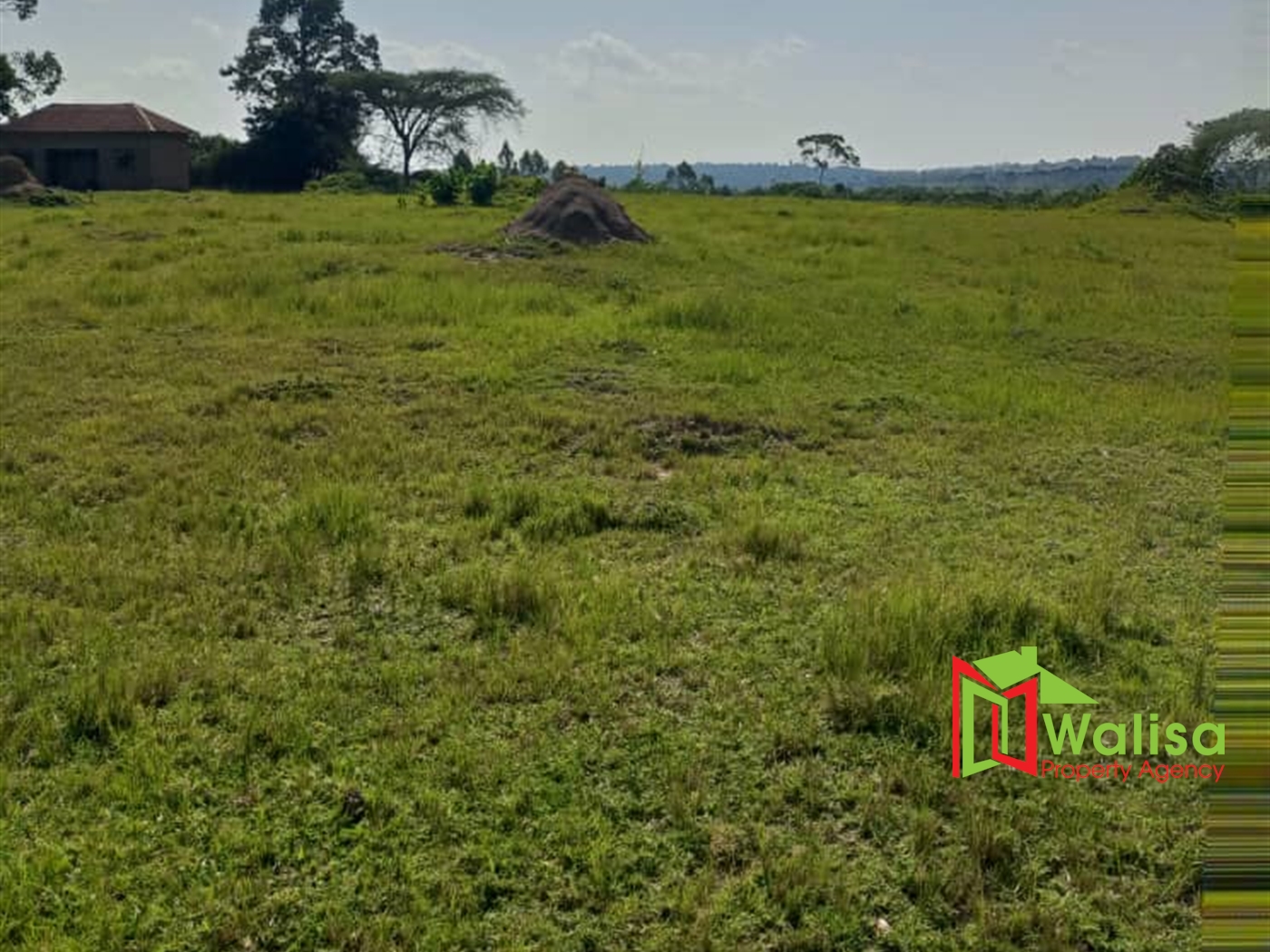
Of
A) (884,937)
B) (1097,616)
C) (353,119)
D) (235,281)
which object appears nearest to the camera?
(884,937)

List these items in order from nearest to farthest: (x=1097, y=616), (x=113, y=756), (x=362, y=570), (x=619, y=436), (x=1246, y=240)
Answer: (x=1246, y=240), (x=113, y=756), (x=1097, y=616), (x=362, y=570), (x=619, y=436)

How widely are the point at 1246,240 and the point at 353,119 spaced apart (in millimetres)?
41256

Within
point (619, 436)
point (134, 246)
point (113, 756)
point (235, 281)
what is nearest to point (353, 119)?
point (134, 246)

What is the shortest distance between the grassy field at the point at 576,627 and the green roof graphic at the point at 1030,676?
0.07m

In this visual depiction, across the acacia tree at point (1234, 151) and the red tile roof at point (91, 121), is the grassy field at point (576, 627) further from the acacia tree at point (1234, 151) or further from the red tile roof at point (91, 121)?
the red tile roof at point (91, 121)

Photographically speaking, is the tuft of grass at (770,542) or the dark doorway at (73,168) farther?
the dark doorway at (73,168)

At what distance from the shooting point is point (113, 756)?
106 inches

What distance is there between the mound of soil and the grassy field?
17.6ft

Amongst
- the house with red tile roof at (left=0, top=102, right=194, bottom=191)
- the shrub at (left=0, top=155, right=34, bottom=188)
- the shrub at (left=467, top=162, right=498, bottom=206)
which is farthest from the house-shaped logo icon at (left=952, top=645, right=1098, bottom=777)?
the house with red tile roof at (left=0, top=102, right=194, bottom=191)

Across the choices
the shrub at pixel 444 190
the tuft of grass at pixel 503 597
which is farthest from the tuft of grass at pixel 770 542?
the shrub at pixel 444 190

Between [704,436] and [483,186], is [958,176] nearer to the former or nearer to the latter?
[483,186]

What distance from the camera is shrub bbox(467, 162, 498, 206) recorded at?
23000 millimetres

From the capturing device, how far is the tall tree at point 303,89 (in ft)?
115

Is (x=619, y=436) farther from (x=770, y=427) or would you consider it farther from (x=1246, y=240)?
(x=1246, y=240)
